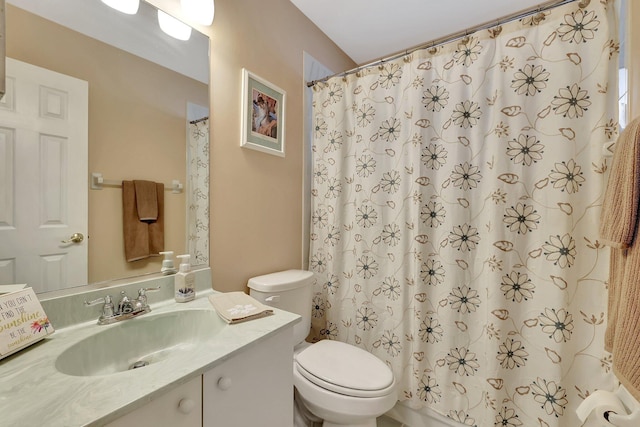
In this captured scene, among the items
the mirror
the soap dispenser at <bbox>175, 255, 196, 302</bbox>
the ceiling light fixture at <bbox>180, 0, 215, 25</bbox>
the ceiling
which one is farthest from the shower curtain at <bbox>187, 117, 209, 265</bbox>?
the ceiling

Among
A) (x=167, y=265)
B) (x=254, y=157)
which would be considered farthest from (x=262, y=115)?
(x=167, y=265)

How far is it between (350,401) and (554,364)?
A: 33.3 inches

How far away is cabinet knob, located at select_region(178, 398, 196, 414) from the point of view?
0.58 meters

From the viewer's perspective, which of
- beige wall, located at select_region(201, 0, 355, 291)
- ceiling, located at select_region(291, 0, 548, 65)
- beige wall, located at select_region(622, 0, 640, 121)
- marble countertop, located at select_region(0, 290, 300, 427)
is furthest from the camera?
ceiling, located at select_region(291, 0, 548, 65)

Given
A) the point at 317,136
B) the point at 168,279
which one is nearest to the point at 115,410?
the point at 168,279

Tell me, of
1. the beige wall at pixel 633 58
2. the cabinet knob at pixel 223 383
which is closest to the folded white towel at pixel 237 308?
the cabinet knob at pixel 223 383

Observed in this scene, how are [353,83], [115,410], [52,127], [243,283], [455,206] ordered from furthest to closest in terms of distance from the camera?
[353,83] → [243,283] → [455,206] → [52,127] → [115,410]

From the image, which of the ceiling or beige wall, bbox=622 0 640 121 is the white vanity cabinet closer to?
beige wall, bbox=622 0 640 121

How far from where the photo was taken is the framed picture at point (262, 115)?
4.36 feet

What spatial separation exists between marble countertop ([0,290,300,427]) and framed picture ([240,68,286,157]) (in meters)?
0.99

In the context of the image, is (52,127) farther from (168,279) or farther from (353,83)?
(353,83)

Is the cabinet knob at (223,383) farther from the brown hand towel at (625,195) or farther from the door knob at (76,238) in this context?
the brown hand towel at (625,195)

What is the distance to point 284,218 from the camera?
1.62 metres

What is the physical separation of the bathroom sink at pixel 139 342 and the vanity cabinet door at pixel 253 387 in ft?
0.41
